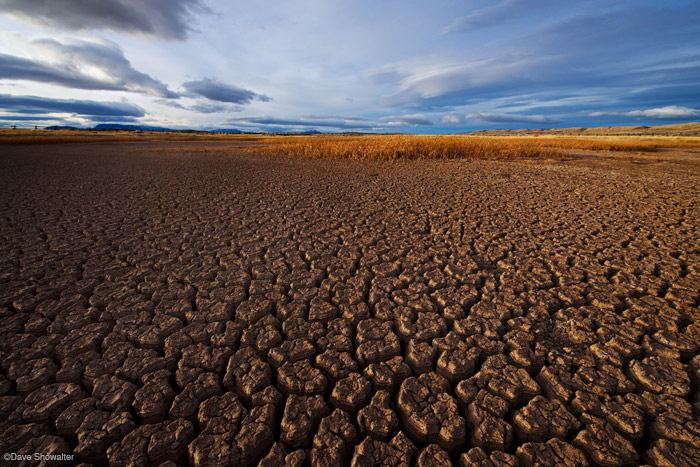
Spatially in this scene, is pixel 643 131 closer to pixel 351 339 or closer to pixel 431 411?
pixel 351 339

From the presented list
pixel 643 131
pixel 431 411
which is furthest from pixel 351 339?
pixel 643 131

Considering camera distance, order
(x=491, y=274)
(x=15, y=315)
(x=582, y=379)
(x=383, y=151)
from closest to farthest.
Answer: (x=582, y=379) < (x=15, y=315) < (x=491, y=274) < (x=383, y=151)

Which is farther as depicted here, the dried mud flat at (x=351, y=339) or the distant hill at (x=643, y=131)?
the distant hill at (x=643, y=131)

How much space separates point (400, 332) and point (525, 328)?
37.5 inches

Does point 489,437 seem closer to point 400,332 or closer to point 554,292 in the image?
point 400,332

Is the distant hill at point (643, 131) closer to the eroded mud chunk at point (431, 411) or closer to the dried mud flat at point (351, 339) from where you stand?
the dried mud flat at point (351, 339)

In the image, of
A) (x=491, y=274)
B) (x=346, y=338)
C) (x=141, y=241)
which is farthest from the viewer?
(x=141, y=241)

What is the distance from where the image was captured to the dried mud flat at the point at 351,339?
146cm

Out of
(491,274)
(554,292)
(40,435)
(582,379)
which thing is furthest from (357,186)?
(40,435)

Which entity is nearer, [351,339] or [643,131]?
[351,339]

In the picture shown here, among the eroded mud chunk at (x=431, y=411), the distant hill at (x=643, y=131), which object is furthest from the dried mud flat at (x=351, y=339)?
the distant hill at (x=643, y=131)

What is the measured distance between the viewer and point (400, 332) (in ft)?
7.16

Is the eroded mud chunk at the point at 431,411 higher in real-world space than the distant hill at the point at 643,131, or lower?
lower

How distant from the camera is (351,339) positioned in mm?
2143
